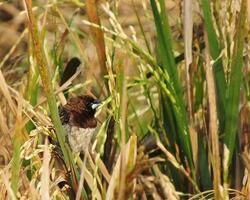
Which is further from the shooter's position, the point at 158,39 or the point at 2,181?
A: the point at 158,39

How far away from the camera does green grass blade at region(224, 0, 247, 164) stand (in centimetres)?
224

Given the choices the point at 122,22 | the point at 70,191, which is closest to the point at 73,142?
the point at 70,191

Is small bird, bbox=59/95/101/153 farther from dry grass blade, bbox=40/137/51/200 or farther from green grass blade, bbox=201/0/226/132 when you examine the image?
dry grass blade, bbox=40/137/51/200

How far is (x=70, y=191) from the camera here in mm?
2334

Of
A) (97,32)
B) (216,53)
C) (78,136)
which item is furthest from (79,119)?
(216,53)

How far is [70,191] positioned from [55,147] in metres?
0.14

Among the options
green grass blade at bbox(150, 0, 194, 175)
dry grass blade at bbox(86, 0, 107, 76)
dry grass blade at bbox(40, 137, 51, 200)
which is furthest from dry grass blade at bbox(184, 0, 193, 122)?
dry grass blade at bbox(40, 137, 51, 200)

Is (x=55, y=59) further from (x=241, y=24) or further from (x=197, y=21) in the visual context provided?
(x=241, y=24)

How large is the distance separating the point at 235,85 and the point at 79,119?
54 cm

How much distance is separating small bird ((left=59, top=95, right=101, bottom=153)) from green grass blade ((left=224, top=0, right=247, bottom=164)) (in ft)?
1.28

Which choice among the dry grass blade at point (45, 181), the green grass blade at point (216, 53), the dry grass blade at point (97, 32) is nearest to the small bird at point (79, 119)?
the dry grass blade at point (97, 32)

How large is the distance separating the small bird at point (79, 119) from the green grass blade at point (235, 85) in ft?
1.28

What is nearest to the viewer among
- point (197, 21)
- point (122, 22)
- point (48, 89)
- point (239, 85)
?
point (48, 89)

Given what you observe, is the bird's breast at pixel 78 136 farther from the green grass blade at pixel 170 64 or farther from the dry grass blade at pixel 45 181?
the dry grass blade at pixel 45 181
